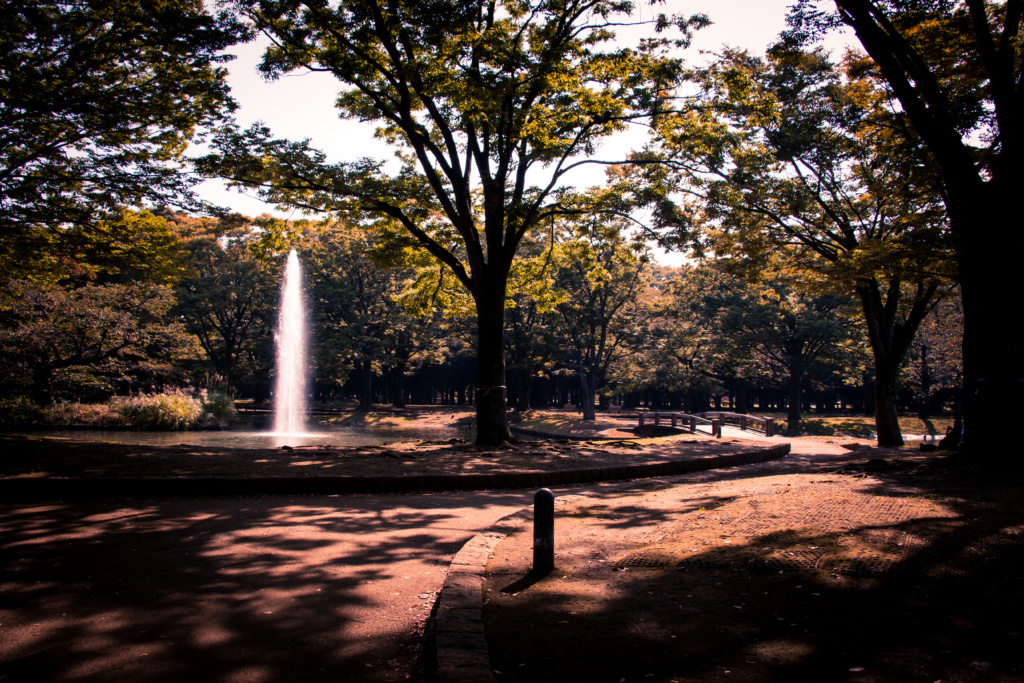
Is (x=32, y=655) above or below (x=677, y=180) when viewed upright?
below

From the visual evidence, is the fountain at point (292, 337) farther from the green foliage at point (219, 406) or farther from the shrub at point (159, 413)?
the shrub at point (159, 413)

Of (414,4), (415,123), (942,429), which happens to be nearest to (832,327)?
(942,429)

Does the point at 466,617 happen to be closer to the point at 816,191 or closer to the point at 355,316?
the point at 816,191

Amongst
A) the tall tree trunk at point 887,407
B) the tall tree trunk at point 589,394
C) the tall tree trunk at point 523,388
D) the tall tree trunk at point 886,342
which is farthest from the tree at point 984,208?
the tall tree trunk at point 523,388

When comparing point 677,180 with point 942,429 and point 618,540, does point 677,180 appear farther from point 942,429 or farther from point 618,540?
point 942,429

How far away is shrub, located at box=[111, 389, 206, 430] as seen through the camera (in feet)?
77.6

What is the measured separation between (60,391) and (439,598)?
92.9 ft

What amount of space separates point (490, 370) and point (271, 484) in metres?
6.73

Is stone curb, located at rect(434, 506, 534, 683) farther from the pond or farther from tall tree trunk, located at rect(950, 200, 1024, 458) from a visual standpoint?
the pond

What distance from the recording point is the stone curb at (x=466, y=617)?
3094 mm

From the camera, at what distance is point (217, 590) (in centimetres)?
448

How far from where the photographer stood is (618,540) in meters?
5.71

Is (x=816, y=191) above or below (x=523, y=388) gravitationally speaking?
above

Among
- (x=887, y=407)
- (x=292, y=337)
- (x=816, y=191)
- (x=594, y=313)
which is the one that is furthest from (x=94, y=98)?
(x=292, y=337)
